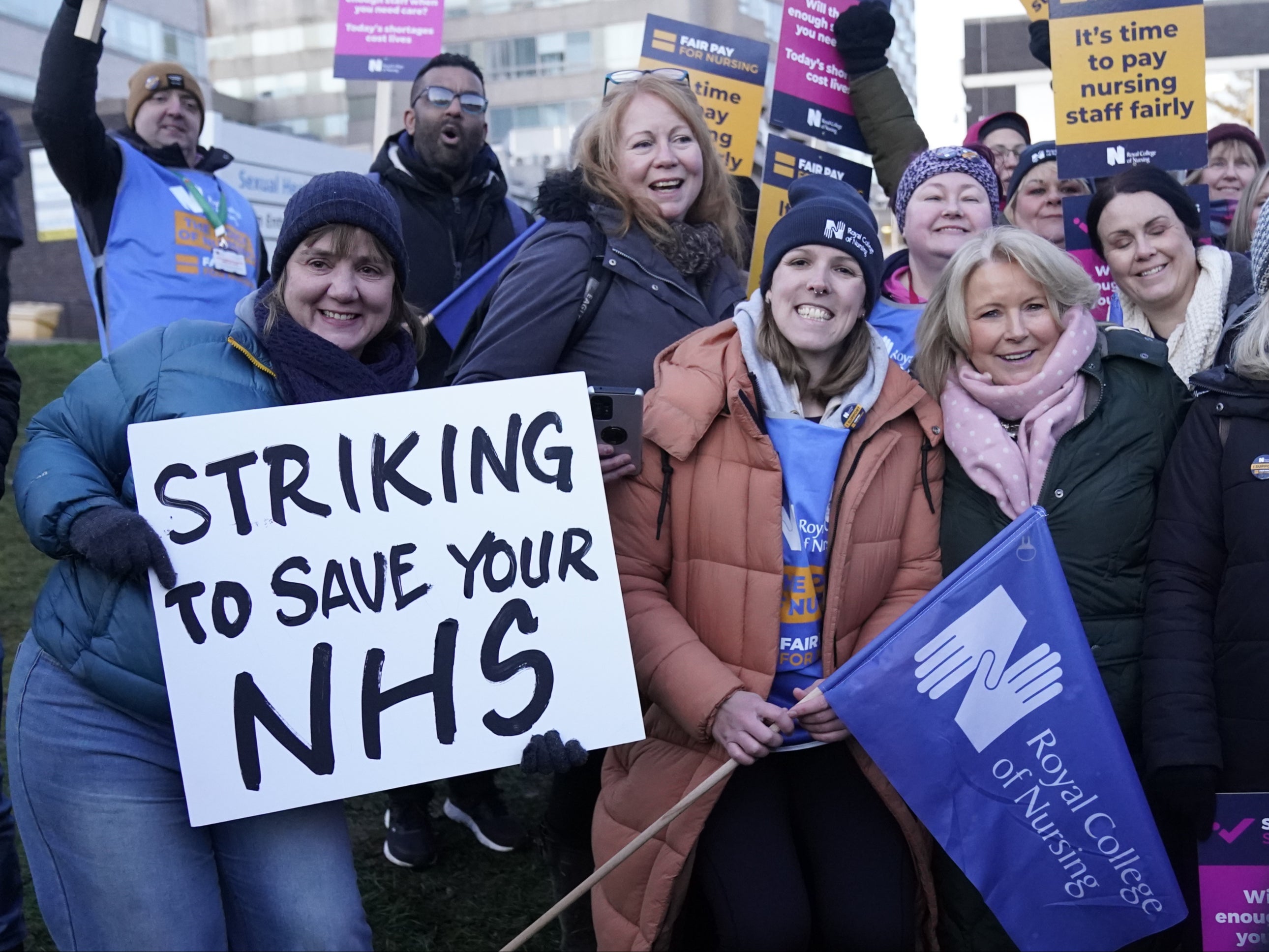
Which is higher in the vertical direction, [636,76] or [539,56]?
[539,56]

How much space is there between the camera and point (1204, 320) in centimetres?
334

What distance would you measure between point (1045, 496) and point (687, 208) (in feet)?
4.42

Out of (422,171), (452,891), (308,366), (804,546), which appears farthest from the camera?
(422,171)

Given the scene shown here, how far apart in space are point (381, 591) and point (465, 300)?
1.91 metres

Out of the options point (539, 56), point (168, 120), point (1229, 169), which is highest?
point (539, 56)

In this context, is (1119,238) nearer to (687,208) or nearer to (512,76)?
(687,208)

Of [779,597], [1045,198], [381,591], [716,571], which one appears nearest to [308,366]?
[381,591]

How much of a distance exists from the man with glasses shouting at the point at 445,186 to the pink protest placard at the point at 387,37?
1553 millimetres

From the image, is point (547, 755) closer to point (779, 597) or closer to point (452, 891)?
point (779, 597)

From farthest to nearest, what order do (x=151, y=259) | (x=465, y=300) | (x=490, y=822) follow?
(x=151, y=259) < (x=490, y=822) < (x=465, y=300)

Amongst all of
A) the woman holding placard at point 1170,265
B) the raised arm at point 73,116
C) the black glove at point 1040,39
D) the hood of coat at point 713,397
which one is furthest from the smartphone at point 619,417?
the black glove at point 1040,39

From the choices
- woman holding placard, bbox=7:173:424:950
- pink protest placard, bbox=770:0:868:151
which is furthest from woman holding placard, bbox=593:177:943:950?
pink protest placard, bbox=770:0:868:151

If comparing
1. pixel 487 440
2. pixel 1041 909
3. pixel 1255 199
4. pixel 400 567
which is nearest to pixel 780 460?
pixel 487 440

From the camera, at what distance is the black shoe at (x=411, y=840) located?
12.6ft
